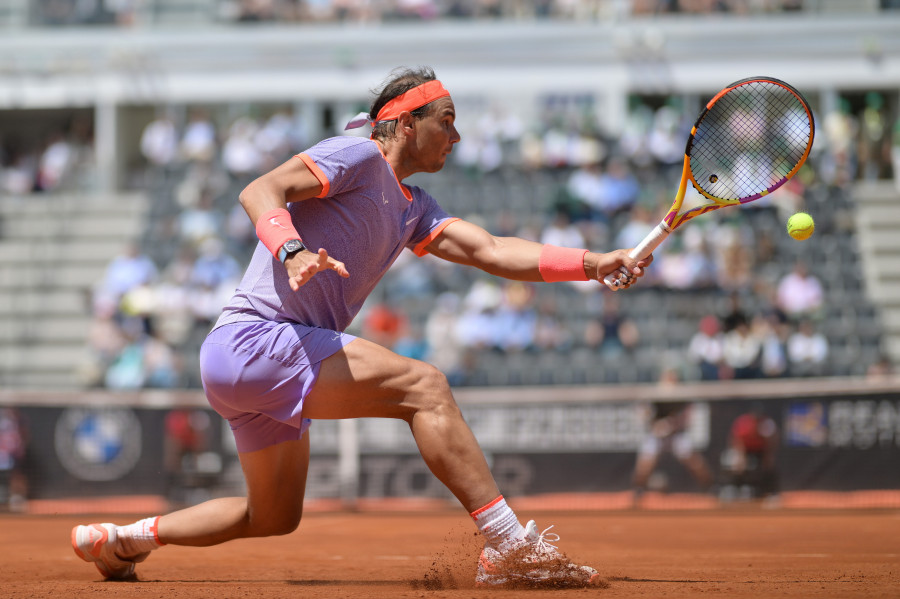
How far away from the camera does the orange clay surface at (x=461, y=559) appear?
15.6 ft

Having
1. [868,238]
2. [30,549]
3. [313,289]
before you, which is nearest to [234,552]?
[30,549]

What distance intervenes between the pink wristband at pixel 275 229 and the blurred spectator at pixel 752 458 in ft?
27.0

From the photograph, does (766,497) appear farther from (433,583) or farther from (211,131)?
(211,131)

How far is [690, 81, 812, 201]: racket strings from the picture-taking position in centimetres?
555

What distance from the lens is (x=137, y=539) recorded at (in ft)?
17.5

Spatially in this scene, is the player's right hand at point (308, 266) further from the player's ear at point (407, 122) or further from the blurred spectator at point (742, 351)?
the blurred spectator at point (742, 351)

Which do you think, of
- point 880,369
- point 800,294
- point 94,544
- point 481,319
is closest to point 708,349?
point 880,369

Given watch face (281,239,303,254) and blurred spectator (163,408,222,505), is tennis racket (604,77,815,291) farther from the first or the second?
blurred spectator (163,408,222,505)

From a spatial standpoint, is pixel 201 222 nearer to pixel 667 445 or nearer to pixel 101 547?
pixel 667 445

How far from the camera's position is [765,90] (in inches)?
251

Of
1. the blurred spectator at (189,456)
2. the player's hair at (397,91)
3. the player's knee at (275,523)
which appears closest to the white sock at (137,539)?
the player's knee at (275,523)

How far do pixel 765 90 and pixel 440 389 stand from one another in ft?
9.80

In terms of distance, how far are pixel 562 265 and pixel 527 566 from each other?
1.34 meters

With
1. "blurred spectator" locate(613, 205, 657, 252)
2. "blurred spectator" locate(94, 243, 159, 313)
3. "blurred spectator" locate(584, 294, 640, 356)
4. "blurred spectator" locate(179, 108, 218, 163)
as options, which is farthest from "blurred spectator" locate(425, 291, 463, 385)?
"blurred spectator" locate(179, 108, 218, 163)
